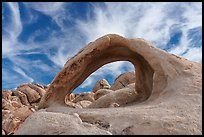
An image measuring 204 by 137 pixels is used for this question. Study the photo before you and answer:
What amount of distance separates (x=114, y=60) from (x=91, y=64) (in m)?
0.73

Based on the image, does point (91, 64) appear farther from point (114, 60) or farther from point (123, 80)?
point (123, 80)

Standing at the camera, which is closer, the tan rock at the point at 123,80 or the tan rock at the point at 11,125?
the tan rock at the point at 11,125

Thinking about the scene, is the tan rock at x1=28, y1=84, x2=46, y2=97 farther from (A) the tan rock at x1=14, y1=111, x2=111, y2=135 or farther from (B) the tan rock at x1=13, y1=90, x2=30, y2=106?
(A) the tan rock at x1=14, y1=111, x2=111, y2=135

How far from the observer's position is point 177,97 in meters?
5.00

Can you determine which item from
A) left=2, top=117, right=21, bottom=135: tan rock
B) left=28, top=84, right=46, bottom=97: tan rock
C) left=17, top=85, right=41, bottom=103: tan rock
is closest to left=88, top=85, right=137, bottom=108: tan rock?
left=2, top=117, right=21, bottom=135: tan rock

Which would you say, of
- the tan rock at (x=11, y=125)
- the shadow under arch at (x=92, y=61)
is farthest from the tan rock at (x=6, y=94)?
the shadow under arch at (x=92, y=61)

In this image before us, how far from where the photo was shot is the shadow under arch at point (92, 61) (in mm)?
6855

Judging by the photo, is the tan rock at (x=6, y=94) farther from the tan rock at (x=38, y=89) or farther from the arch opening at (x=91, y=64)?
the arch opening at (x=91, y=64)

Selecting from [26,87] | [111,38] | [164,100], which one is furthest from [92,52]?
[26,87]

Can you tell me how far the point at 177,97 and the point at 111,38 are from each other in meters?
2.59

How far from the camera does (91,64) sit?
7488 mm

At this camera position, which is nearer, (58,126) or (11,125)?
(58,126)

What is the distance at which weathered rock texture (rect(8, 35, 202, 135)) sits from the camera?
400 centimetres

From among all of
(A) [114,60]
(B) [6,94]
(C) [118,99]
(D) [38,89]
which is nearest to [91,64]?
(A) [114,60]
